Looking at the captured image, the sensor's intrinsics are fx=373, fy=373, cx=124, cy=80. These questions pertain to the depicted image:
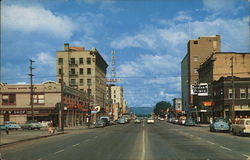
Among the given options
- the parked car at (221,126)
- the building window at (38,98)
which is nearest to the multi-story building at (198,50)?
the building window at (38,98)

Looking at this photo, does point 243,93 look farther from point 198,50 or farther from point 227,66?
point 198,50

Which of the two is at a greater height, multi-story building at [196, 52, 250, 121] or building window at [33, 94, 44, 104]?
multi-story building at [196, 52, 250, 121]

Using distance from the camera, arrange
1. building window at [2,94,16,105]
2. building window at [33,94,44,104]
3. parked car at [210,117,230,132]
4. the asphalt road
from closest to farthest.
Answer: the asphalt road
parked car at [210,117,230,132]
building window at [2,94,16,105]
building window at [33,94,44,104]

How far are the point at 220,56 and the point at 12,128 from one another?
45918 millimetres

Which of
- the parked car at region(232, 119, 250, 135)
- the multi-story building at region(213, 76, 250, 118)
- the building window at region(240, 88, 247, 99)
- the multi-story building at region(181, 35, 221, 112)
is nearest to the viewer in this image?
the parked car at region(232, 119, 250, 135)

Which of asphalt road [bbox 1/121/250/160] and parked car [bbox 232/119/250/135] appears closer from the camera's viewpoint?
asphalt road [bbox 1/121/250/160]

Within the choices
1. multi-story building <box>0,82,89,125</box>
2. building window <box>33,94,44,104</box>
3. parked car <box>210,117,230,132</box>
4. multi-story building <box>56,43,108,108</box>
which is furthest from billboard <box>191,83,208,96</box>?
multi-story building <box>56,43,108,108</box>

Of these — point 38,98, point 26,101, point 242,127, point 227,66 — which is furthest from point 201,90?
point 242,127

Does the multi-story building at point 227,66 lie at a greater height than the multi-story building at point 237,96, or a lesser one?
greater

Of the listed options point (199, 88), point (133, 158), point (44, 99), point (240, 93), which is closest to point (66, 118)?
point (44, 99)

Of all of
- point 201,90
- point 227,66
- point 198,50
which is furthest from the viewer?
point 198,50

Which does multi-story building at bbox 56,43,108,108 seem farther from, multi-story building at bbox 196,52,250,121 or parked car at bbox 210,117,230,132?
parked car at bbox 210,117,230,132

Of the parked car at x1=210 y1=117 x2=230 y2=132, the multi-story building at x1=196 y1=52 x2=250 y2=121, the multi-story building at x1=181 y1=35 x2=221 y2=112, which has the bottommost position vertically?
the parked car at x1=210 y1=117 x2=230 y2=132

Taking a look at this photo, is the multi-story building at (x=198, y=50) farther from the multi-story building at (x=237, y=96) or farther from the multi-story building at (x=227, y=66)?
the multi-story building at (x=237, y=96)
